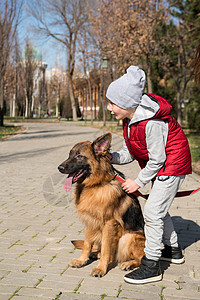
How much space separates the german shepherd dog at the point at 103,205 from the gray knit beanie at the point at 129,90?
0.36 m

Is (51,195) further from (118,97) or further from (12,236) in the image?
(118,97)

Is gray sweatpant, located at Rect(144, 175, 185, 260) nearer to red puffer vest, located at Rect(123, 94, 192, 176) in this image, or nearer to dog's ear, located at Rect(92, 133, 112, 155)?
red puffer vest, located at Rect(123, 94, 192, 176)

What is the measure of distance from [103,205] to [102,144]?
0.58 meters

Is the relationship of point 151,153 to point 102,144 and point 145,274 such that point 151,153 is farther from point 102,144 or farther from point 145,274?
point 145,274

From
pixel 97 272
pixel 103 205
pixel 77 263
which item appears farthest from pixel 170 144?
pixel 77 263

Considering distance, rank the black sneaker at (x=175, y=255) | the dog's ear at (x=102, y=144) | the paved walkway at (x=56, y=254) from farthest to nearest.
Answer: the black sneaker at (x=175, y=255), the dog's ear at (x=102, y=144), the paved walkway at (x=56, y=254)

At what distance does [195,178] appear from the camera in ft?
29.3

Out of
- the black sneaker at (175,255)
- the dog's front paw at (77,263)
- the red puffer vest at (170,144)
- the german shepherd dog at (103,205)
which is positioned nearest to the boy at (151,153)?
the red puffer vest at (170,144)

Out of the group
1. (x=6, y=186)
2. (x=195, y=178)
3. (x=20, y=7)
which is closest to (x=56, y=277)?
(x=6, y=186)

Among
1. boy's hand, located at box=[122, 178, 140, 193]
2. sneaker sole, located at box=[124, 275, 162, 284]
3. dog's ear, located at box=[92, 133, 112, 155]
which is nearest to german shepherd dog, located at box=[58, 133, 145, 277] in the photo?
dog's ear, located at box=[92, 133, 112, 155]

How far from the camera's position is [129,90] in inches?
126

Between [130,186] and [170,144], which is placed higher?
[170,144]

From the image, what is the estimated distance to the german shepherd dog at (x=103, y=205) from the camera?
132 inches

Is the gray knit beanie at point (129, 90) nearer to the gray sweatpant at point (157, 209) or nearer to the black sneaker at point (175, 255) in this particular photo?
the gray sweatpant at point (157, 209)
